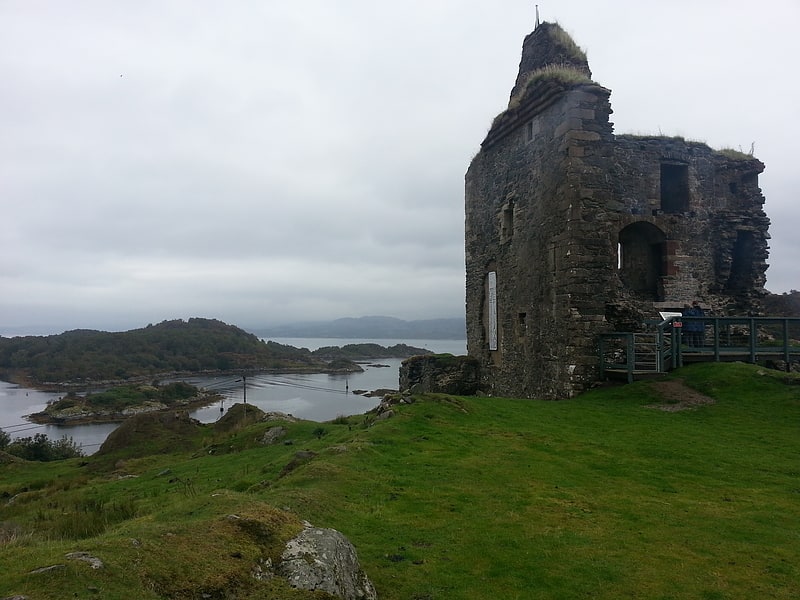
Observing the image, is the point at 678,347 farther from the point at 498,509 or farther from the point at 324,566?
the point at 324,566

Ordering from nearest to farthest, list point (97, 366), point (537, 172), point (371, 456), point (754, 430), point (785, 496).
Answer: point (785, 496) < point (371, 456) < point (754, 430) < point (537, 172) < point (97, 366)

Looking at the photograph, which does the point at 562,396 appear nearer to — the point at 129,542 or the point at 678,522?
the point at 678,522

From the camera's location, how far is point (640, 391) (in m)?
12.9

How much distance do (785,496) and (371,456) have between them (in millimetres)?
5449

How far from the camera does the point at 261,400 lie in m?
55.3

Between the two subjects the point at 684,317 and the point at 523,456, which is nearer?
the point at 523,456

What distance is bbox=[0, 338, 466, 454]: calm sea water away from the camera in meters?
42.3

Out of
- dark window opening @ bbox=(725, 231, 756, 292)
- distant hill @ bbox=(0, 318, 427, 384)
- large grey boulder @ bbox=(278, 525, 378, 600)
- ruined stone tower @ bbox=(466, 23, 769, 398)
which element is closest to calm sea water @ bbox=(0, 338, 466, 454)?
distant hill @ bbox=(0, 318, 427, 384)

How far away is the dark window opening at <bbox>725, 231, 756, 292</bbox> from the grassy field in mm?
6273

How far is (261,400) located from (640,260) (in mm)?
45294

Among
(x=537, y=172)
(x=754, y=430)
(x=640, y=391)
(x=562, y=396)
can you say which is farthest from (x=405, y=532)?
(x=537, y=172)

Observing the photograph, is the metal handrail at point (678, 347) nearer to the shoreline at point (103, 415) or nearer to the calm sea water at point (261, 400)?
the calm sea water at point (261, 400)

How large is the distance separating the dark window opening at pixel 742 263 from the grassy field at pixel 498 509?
6.27 meters

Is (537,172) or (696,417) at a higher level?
(537,172)
